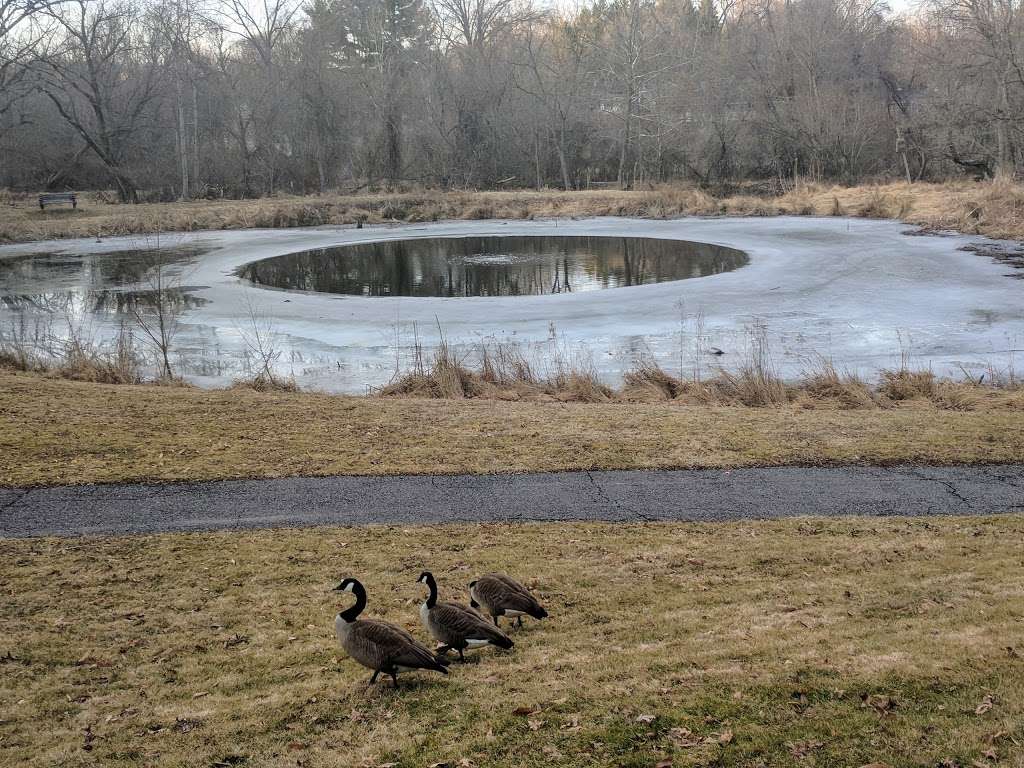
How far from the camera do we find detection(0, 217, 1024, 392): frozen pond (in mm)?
16531

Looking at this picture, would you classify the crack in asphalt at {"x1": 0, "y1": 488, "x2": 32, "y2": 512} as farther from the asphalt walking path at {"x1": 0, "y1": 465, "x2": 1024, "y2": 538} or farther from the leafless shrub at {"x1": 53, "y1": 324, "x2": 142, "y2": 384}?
the leafless shrub at {"x1": 53, "y1": 324, "x2": 142, "y2": 384}

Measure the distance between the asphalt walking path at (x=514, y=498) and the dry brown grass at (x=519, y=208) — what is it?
26075mm

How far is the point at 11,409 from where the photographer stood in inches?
463

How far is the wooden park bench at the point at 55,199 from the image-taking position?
141 feet

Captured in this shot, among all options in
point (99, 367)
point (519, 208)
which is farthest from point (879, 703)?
point (519, 208)

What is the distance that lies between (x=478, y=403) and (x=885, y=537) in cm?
645

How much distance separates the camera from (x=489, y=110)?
5781 centimetres

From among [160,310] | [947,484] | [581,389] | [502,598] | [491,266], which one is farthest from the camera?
[491,266]

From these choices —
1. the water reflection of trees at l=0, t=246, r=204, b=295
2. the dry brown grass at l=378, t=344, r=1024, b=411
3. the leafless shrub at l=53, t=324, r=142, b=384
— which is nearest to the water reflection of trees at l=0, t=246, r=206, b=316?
the water reflection of trees at l=0, t=246, r=204, b=295

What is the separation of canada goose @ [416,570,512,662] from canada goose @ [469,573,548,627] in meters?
0.39

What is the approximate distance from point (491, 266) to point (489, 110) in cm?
3191

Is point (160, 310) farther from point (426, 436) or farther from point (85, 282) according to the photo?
point (85, 282)

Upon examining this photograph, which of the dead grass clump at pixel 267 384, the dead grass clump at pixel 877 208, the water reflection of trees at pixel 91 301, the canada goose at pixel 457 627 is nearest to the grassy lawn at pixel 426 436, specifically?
the dead grass clump at pixel 267 384

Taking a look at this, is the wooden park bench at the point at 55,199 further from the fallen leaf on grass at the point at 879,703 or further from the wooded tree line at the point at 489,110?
the fallen leaf on grass at the point at 879,703
